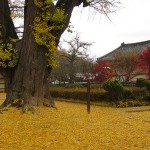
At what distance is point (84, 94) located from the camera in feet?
63.4

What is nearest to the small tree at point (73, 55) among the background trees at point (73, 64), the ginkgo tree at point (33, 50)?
the background trees at point (73, 64)

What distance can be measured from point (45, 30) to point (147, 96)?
9192 millimetres

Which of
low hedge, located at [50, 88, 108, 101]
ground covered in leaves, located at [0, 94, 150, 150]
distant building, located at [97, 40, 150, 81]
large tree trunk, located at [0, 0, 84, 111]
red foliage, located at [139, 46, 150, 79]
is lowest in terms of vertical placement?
ground covered in leaves, located at [0, 94, 150, 150]

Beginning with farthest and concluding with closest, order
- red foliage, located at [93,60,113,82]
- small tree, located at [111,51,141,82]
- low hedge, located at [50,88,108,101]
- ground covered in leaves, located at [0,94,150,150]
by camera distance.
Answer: small tree, located at [111,51,141,82], red foliage, located at [93,60,113,82], low hedge, located at [50,88,108,101], ground covered in leaves, located at [0,94,150,150]

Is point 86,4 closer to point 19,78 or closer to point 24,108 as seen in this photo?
point 19,78

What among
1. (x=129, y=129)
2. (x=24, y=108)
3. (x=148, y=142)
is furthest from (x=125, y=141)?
(x=24, y=108)

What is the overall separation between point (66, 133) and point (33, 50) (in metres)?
4.00

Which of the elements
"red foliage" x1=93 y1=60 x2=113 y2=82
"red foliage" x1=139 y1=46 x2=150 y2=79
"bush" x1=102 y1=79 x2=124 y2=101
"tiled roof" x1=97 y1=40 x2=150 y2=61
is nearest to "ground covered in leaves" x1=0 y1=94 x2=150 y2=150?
"bush" x1=102 y1=79 x2=124 y2=101

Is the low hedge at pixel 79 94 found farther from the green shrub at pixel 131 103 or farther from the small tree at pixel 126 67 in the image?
the small tree at pixel 126 67

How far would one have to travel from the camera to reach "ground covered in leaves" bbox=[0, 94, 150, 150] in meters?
6.40

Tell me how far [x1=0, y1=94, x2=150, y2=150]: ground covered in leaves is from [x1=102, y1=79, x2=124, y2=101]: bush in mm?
6899

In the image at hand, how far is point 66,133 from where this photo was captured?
24.2ft

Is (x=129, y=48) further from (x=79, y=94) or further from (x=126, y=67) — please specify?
(x=79, y=94)

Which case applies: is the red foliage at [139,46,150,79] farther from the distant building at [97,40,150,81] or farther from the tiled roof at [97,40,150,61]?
the distant building at [97,40,150,81]
